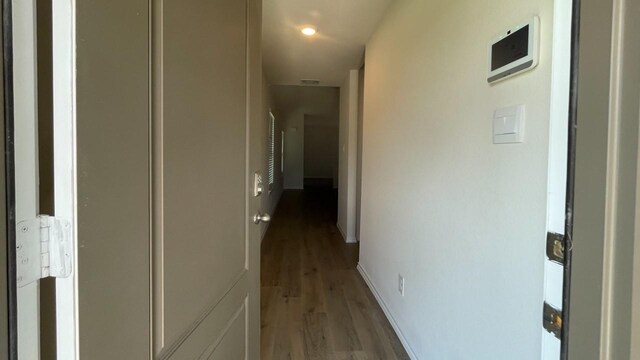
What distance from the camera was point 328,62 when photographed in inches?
155

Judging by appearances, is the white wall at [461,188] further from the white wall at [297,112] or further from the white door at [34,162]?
the white wall at [297,112]

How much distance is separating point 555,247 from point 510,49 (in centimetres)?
71

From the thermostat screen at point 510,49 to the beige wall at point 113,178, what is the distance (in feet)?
3.31

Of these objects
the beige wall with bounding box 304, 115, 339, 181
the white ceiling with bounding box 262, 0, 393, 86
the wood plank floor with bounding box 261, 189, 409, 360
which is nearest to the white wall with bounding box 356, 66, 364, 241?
the white ceiling with bounding box 262, 0, 393, 86

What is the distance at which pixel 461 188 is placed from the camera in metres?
1.37

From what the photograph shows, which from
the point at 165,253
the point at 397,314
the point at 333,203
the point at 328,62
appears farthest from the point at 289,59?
the point at 333,203

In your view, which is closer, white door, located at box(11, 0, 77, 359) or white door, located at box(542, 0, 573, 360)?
white door, located at box(11, 0, 77, 359)

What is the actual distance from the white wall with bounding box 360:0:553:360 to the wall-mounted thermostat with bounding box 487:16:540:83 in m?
0.02

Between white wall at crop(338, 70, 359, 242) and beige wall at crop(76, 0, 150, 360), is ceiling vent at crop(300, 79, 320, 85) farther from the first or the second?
beige wall at crop(76, 0, 150, 360)

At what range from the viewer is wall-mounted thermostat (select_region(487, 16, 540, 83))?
3.08 feet

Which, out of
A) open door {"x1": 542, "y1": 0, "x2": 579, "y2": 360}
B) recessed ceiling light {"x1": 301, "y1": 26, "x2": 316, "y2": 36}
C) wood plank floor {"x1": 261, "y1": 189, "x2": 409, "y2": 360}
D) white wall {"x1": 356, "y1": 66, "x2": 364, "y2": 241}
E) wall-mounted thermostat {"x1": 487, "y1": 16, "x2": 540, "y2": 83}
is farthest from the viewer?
white wall {"x1": 356, "y1": 66, "x2": 364, "y2": 241}

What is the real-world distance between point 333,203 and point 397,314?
6.08m

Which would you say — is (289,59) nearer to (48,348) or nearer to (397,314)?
(397,314)

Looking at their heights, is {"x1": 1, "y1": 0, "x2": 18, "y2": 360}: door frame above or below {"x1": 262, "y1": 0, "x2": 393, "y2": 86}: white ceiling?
below
